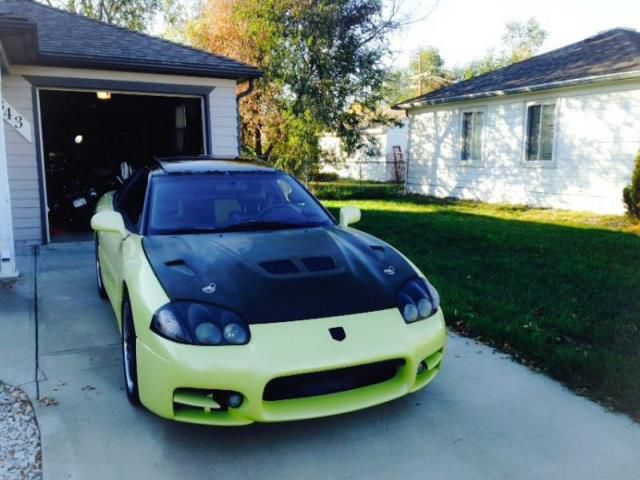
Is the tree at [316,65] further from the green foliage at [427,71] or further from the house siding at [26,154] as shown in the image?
the green foliage at [427,71]

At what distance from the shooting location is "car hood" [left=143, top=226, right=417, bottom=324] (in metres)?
2.74

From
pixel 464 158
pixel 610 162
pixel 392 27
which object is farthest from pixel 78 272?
pixel 392 27

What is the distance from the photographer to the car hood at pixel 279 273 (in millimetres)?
2742

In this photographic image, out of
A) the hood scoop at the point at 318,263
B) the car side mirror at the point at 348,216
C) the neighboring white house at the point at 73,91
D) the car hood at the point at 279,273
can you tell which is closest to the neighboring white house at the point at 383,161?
the neighboring white house at the point at 73,91

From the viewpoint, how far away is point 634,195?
33.6 ft

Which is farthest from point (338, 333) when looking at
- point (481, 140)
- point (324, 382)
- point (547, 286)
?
point (481, 140)

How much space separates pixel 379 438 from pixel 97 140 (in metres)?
14.0

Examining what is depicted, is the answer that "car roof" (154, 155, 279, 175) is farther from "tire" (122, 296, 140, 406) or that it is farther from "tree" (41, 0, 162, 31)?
"tree" (41, 0, 162, 31)

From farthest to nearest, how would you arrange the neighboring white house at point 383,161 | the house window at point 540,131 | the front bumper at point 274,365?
the neighboring white house at point 383,161
the house window at point 540,131
the front bumper at point 274,365

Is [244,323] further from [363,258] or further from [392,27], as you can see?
[392,27]

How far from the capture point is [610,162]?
11.6 m

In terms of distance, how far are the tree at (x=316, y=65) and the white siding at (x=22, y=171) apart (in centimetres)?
866

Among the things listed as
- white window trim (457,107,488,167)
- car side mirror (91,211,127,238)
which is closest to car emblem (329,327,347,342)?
car side mirror (91,211,127,238)

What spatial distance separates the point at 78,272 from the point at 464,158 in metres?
11.9
